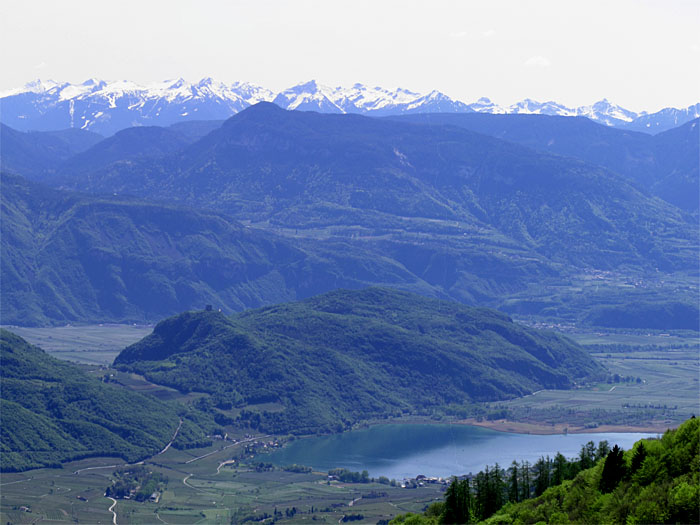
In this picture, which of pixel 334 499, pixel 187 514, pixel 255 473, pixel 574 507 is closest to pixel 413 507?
pixel 334 499

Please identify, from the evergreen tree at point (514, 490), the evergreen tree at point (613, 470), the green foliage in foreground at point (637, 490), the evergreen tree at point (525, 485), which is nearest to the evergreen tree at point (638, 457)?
the green foliage in foreground at point (637, 490)

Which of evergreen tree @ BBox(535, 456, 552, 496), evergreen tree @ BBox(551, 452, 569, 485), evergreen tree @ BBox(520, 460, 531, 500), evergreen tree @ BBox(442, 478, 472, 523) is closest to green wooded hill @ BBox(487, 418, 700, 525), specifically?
evergreen tree @ BBox(442, 478, 472, 523)

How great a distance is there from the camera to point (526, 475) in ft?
309

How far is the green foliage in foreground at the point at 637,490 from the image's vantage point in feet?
192

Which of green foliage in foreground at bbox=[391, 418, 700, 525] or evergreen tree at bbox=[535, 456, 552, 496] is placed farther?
evergreen tree at bbox=[535, 456, 552, 496]

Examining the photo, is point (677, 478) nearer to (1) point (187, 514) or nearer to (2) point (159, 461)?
(1) point (187, 514)

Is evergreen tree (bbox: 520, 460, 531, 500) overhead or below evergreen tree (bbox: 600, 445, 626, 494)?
below

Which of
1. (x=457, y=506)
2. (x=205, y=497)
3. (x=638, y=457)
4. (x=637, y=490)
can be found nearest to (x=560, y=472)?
(x=457, y=506)

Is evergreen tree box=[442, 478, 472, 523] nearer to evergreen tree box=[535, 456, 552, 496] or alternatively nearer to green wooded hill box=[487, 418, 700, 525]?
evergreen tree box=[535, 456, 552, 496]

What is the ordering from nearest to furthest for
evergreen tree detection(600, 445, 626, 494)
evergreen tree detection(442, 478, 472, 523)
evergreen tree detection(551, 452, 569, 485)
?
1. evergreen tree detection(600, 445, 626, 494)
2. evergreen tree detection(442, 478, 472, 523)
3. evergreen tree detection(551, 452, 569, 485)

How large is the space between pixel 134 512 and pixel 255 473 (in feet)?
105

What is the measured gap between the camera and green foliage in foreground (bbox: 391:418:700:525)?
192 ft

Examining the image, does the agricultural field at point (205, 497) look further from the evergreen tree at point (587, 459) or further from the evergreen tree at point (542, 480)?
the evergreen tree at point (542, 480)

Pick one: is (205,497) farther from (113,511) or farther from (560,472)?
(560,472)
